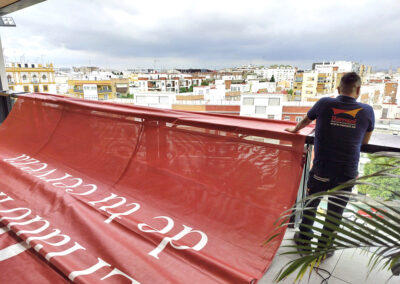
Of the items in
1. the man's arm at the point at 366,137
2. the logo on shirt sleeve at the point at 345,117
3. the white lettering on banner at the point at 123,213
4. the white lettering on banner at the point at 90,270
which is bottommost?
the white lettering on banner at the point at 90,270

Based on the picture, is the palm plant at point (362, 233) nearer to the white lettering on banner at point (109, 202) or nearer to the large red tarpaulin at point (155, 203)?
the large red tarpaulin at point (155, 203)

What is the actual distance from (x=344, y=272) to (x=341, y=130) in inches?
34.6

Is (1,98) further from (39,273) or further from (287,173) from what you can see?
(287,173)

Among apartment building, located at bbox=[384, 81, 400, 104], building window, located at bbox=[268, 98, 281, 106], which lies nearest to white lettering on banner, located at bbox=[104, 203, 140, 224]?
building window, located at bbox=[268, 98, 281, 106]

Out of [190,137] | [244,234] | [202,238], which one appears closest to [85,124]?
[190,137]

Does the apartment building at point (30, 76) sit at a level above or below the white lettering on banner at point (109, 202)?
above

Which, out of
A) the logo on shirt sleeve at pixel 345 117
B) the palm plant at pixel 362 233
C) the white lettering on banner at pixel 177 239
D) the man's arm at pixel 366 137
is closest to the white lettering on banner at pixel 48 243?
the white lettering on banner at pixel 177 239

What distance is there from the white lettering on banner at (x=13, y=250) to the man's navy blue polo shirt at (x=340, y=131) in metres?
1.94

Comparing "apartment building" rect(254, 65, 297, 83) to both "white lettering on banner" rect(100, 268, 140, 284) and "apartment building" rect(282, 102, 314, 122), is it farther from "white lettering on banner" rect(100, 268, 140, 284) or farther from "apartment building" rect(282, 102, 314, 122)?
"white lettering on banner" rect(100, 268, 140, 284)

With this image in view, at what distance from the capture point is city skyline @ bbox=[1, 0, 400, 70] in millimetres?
2562

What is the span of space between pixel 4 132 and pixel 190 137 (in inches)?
128

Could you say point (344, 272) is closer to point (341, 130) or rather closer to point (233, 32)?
point (341, 130)

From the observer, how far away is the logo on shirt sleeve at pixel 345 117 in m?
1.38

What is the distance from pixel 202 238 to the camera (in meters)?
1.64
